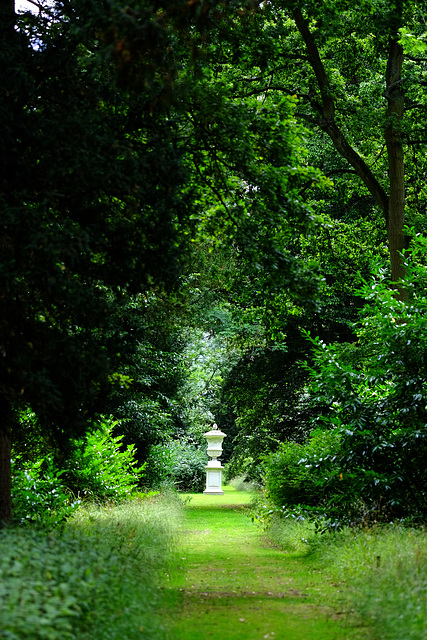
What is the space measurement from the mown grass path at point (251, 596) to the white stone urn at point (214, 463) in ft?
46.1

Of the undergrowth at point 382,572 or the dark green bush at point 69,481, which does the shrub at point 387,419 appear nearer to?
the undergrowth at point 382,572

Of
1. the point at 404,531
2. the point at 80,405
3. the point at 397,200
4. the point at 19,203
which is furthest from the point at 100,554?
the point at 397,200

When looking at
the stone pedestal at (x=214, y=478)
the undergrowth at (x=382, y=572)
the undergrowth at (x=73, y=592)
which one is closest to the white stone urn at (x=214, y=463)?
the stone pedestal at (x=214, y=478)

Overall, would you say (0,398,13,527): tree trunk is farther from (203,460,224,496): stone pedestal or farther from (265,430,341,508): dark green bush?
(203,460,224,496): stone pedestal

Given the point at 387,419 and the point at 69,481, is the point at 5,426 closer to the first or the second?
the point at 387,419

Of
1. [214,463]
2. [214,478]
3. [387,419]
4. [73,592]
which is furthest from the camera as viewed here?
[214,478]

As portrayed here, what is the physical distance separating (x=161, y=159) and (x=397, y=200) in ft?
29.8

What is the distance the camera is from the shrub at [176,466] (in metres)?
22.0

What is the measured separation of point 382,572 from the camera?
24.7ft

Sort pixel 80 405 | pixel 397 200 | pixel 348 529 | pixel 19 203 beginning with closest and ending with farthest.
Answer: pixel 19 203, pixel 80 405, pixel 348 529, pixel 397 200

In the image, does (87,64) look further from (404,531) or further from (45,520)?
(404,531)

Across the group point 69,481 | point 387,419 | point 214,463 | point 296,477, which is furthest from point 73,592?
point 214,463

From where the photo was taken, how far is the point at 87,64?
31.8ft

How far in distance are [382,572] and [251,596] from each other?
184 centimetres
